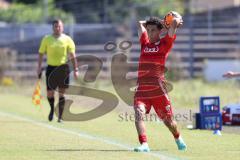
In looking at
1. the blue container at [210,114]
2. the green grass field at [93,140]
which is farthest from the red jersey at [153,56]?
the blue container at [210,114]

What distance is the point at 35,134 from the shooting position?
49.1 feet

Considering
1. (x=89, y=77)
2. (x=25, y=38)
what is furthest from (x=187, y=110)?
(x=25, y=38)

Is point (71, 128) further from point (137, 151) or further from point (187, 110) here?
point (187, 110)

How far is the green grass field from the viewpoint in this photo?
11469mm

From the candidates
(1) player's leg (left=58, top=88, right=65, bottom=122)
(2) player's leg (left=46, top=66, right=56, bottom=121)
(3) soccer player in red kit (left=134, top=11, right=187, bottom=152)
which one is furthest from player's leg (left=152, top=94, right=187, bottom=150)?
(2) player's leg (left=46, top=66, right=56, bottom=121)

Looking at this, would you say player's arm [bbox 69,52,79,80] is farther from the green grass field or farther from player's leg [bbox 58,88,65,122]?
the green grass field

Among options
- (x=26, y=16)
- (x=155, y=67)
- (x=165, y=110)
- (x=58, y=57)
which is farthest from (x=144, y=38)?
(x=26, y=16)

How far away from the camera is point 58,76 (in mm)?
18938

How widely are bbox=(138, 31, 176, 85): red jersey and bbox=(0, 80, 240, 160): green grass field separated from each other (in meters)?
1.14

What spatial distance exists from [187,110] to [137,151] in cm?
1035

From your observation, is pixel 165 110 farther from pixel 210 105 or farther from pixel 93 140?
pixel 210 105

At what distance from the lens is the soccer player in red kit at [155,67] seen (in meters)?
12.1

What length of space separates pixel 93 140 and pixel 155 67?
228 cm

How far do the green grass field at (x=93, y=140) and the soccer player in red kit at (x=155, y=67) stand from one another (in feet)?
2.03
